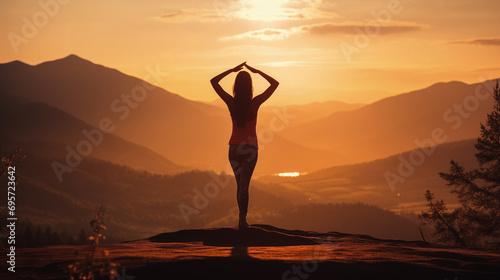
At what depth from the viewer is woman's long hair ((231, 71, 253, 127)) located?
14.0 meters

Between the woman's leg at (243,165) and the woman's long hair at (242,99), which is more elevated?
the woman's long hair at (242,99)

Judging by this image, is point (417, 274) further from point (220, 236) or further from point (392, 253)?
point (220, 236)

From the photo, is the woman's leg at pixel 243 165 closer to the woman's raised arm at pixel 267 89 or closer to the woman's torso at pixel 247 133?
the woman's torso at pixel 247 133

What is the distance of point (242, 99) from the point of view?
45.9 ft

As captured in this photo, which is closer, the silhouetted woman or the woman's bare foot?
Answer: the silhouetted woman

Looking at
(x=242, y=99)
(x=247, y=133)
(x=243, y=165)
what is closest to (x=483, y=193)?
(x=243, y=165)

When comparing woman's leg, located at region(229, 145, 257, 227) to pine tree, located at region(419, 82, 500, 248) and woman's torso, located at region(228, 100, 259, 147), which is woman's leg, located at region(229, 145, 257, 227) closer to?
woman's torso, located at region(228, 100, 259, 147)

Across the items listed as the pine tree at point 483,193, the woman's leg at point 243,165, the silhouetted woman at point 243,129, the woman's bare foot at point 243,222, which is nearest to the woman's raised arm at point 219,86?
the silhouetted woman at point 243,129

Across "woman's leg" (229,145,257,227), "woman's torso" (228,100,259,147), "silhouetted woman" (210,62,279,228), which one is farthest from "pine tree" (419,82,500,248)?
"woman's torso" (228,100,259,147)

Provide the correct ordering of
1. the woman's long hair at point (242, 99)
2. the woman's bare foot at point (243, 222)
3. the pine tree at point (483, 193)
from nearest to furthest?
the woman's long hair at point (242, 99)
the woman's bare foot at point (243, 222)
the pine tree at point (483, 193)

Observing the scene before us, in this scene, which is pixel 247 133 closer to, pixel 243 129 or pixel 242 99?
pixel 243 129

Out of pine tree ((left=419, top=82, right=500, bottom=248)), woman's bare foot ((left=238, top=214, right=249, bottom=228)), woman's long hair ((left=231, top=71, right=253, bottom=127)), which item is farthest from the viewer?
pine tree ((left=419, top=82, right=500, bottom=248))

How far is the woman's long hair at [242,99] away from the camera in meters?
14.0

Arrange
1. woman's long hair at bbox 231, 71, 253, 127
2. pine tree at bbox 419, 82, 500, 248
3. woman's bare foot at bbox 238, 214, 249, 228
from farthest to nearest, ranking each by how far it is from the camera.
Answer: pine tree at bbox 419, 82, 500, 248, woman's bare foot at bbox 238, 214, 249, 228, woman's long hair at bbox 231, 71, 253, 127
